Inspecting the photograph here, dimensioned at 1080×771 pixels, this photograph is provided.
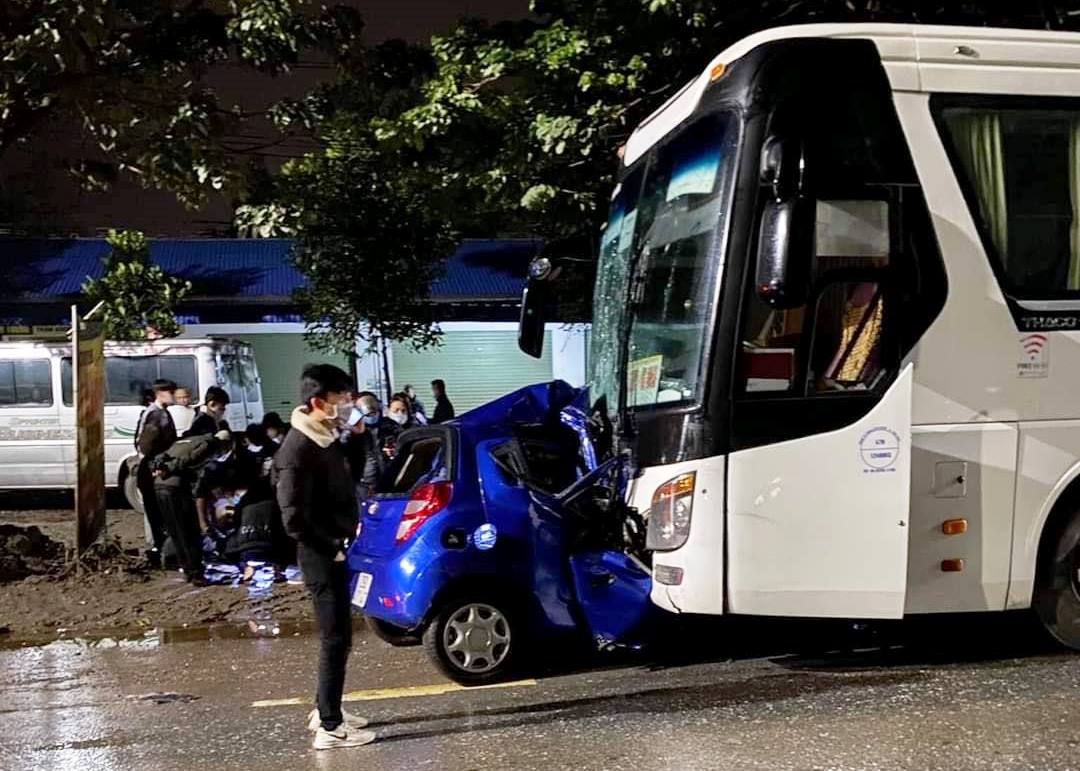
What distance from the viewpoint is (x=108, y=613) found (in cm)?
867

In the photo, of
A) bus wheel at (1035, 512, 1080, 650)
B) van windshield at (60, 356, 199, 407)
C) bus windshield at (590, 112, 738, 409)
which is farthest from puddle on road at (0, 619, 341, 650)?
van windshield at (60, 356, 199, 407)

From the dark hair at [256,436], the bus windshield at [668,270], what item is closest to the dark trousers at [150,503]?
the dark hair at [256,436]

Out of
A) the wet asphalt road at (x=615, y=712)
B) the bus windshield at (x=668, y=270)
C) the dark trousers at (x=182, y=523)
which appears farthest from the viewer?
the dark trousers at (x=182, y=523)

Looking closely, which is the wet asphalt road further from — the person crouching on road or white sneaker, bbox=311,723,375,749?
the person crouching on road

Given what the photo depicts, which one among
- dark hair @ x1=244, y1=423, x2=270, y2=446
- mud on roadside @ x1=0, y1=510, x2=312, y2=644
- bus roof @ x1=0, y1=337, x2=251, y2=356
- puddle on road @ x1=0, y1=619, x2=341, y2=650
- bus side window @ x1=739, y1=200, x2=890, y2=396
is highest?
bus side window @ x1=739, y1=200, x2=890, y2=396

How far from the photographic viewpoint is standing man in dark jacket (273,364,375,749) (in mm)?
5172

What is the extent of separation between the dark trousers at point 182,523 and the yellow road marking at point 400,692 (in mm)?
3406

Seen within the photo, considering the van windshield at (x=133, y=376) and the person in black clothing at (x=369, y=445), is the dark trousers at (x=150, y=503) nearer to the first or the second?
the person in black clothing at (x=369, y=445)

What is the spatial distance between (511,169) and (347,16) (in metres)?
2.42

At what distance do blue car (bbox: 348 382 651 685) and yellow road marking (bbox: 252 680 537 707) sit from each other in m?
0.08

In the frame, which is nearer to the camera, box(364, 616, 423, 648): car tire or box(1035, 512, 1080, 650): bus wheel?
box(1035, 512, 1080, 650): bus wheel

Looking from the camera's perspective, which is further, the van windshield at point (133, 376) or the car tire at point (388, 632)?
the van windshield at point (133, 376)

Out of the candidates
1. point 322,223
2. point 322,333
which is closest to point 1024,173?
point 322,223

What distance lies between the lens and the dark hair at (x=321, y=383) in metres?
5.28
